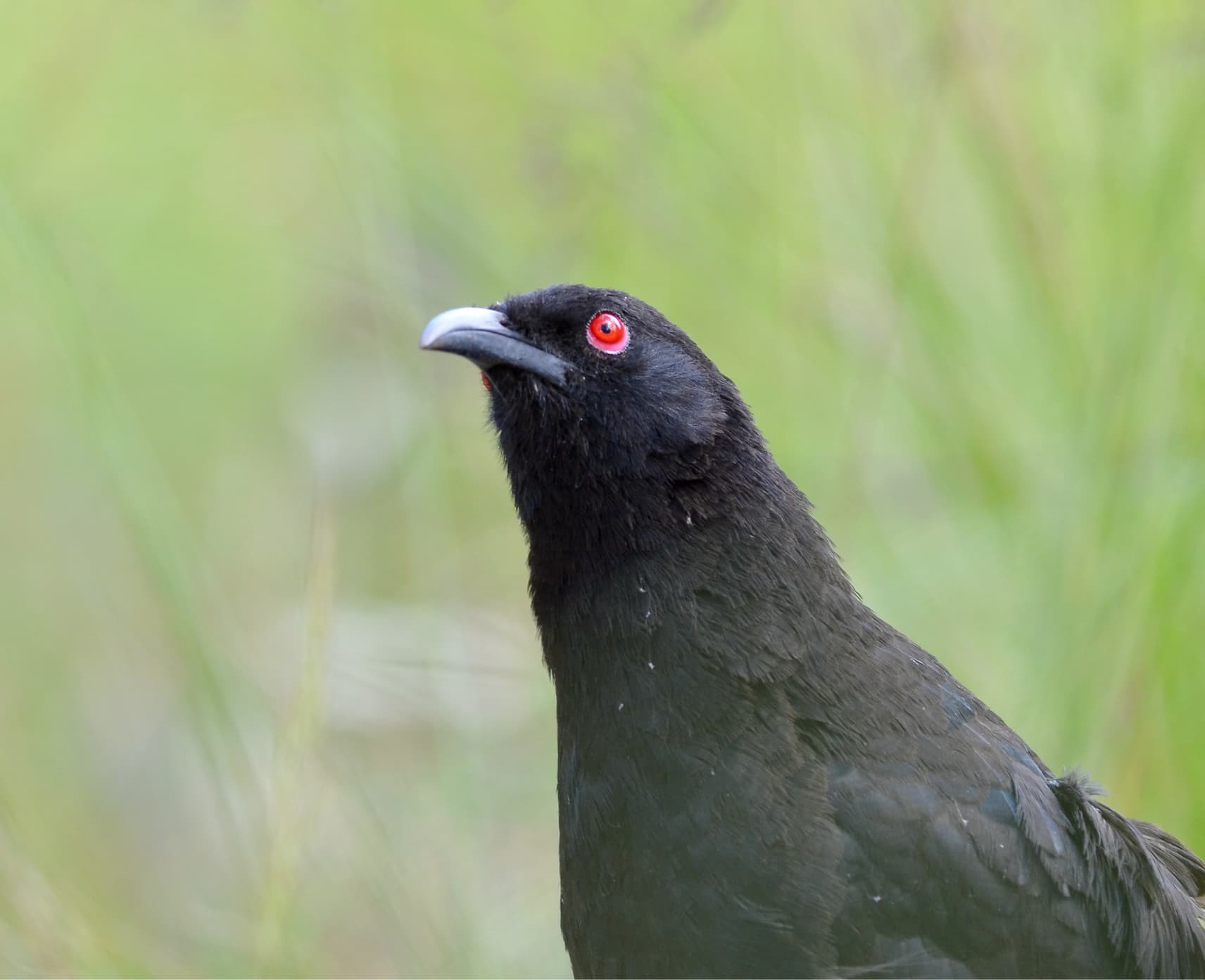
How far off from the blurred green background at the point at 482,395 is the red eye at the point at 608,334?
0.79 m

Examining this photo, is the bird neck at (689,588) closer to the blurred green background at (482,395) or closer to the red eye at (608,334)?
the red eye at (608,334)

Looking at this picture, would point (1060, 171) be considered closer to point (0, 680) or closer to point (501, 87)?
point (501, 87)

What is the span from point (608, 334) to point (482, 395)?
292cm

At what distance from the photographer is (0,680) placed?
243 inches

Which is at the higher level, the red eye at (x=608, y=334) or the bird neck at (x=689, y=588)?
the red eye at (x=608, y=334)

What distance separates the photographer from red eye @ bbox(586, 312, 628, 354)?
10.7 feet

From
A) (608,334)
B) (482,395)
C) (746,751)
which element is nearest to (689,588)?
(746,751)

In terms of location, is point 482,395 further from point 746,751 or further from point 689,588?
point 746,751

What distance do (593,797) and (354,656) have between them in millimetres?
1926

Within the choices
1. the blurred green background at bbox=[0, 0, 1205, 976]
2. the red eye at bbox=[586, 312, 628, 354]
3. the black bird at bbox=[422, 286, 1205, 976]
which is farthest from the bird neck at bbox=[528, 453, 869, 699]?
the blurred green background at bbox=[0, 0, 1205, 976]

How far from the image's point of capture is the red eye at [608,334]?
3.27 m

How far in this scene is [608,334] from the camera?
3.28m

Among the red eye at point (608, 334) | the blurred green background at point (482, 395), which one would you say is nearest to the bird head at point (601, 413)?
the red eye at point (608, 334)

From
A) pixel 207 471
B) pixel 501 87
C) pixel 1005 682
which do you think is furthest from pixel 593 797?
pixel 207 471
